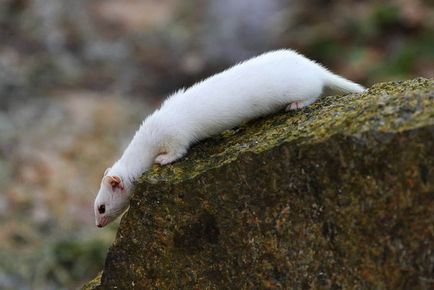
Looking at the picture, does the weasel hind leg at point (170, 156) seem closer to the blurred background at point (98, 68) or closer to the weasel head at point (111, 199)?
the weasel head at point (111, 199)

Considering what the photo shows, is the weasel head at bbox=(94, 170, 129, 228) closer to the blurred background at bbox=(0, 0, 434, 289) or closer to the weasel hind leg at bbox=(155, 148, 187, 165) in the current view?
the weasel hind leg at bbox=(155, 148, 187, 165)

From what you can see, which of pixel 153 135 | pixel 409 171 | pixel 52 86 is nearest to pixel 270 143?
pixel 409 171

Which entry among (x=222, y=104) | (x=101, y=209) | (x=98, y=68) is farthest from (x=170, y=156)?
(x=98, y=68)

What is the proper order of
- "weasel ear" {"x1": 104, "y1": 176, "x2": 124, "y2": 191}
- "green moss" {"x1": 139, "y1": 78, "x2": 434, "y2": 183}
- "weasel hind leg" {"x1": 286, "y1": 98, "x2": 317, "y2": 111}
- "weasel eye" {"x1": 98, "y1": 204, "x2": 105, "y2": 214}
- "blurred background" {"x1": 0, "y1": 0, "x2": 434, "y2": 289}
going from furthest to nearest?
"blurred background" {"x1": 0, "y1": 0, "x2": 434, "y2": 289}, "weasel eye" {"x1": 98, "y1": 204, "x2": 105, "y2": 214}, "weasel ear" {"x1": 104, "y1": 176, "x2": 124, "y2": 191}, "weasel hind leg" {"x1": 286, "y1": 98, "x2": 317, "y2": 111}, "green moss" {"x1": 139, "y1": 78, "x2": 434, "y2": 183}

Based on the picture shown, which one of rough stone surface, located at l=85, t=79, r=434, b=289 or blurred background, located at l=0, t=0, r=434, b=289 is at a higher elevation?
blurred background, located at l=0, t=0, r=434, b=289

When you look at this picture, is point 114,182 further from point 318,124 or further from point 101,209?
point 318,124

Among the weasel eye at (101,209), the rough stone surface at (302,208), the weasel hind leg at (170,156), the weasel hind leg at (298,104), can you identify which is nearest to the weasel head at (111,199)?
the weasel eye at (101,209)

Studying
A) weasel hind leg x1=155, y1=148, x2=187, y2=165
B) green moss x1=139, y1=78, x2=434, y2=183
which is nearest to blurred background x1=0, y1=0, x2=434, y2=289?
weasel hind leg x1=155, y1=148, x2=187, y2=165
